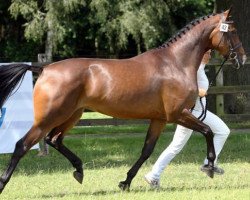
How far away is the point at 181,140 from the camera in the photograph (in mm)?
8211

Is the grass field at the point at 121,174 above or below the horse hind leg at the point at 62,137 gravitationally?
below

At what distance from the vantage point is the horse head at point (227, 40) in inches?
316

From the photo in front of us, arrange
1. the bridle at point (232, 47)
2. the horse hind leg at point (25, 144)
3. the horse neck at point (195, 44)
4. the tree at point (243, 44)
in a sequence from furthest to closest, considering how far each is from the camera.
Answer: the tree at point (243, 44), the bridle at point (232, 47), the horse neck at point (195, 44), the horse hind leg at point (25, 144)

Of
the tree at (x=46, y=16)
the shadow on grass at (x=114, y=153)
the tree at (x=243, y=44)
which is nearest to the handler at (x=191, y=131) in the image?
the shadow on grass at (x=114, y=153)

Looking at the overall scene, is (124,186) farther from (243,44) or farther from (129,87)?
(243,44)

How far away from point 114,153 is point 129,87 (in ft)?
15.4

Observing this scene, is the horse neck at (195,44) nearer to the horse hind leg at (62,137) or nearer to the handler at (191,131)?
the handler at (191,131)

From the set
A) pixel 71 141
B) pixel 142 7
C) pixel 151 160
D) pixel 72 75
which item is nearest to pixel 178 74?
pixel 72 75

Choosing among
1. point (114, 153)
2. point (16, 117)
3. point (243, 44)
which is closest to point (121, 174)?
point (114, 153)

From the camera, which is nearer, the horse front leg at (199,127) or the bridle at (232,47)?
the horse front leg at (199,127)

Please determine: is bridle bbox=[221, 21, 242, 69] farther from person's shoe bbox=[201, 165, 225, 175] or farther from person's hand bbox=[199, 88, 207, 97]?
person's shoe bbox=[201, 165, 225, 175]

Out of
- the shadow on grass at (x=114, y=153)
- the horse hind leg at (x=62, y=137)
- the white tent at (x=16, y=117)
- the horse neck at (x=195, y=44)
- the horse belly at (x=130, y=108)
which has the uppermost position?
the horse neck at (x=195, y=44)

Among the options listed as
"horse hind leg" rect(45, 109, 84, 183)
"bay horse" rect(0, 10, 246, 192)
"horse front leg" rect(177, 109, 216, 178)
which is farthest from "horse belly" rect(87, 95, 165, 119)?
"horse hind leg" rect(45, 109, 84, 183)

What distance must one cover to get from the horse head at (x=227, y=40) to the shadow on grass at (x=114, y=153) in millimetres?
3040
